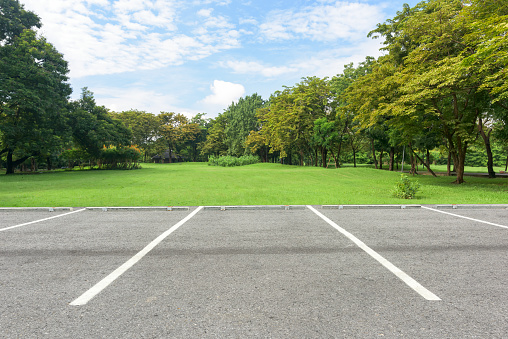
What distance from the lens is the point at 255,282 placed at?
11.0 feet

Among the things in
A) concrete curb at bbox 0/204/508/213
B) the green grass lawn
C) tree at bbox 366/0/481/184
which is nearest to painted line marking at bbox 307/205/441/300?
concrete curb at bbox 0/204/508/213

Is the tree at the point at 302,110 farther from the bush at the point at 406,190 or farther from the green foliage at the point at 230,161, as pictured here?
the bush at the point at 406,190

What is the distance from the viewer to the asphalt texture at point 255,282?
8.00 ft

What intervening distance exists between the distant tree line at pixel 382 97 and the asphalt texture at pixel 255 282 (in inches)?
395

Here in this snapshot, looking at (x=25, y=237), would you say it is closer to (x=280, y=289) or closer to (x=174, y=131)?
(x=280, y=289)

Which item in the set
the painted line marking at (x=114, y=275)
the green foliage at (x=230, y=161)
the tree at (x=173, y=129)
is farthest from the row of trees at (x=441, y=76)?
the tree at (x=173, y=129)

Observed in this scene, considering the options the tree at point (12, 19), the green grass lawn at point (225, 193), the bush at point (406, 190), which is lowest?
the green grass lawn at point (225, 193)

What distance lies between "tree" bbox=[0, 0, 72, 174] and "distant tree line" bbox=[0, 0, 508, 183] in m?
0.09

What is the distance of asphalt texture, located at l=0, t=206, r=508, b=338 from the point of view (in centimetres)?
244

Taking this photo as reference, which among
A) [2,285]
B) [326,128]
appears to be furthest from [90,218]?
[326,128]

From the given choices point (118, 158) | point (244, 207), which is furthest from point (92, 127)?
point (244, 207)

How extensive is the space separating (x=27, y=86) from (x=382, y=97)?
29.5 meters

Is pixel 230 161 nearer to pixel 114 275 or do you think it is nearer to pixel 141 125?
pixel 141 125

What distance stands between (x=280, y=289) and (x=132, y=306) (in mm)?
1603
